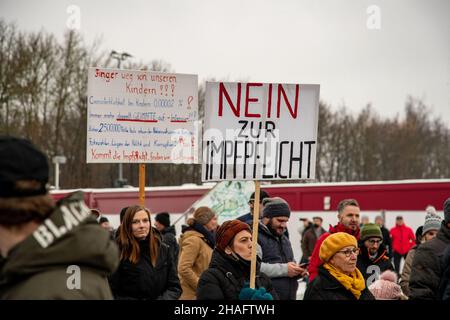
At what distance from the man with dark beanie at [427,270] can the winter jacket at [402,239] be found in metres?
14.3

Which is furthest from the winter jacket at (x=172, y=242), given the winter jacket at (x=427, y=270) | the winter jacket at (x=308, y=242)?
the winter jacket at (x=308, y=242)

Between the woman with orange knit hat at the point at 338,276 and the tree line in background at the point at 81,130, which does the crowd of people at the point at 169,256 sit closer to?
the woman with orange knit hat at the point at 338,276

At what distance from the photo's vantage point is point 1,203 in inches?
118

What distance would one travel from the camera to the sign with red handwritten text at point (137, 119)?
9.20m

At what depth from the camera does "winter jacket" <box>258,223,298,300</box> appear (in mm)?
8414

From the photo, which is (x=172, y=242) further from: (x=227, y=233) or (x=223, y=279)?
(x=223, y=279)

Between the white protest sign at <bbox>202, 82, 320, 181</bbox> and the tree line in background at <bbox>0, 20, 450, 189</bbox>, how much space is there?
98.6 feet

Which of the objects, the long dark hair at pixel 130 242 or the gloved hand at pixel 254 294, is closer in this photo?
the gloved hand at pixel 254 294

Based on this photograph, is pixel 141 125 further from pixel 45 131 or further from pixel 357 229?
pixel 45 131

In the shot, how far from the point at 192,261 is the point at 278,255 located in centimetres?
104

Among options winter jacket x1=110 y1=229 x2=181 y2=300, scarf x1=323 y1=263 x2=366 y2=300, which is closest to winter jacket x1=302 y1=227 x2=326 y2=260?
winter jacket x1=110 y1=229 x2=181 y2=300

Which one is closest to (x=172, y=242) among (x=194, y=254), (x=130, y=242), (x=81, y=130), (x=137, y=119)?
(x=194, y=254)

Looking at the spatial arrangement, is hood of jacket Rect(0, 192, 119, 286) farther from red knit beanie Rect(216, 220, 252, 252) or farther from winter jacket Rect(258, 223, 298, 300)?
winter jacket Rect(258, 223, 298, 300)
